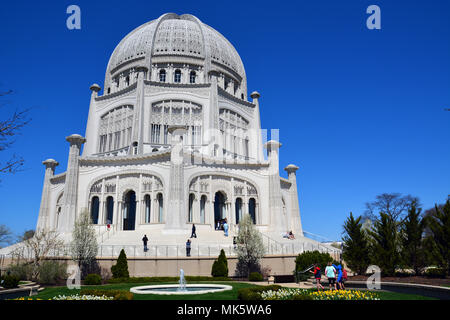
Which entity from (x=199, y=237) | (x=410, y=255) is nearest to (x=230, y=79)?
(x=199, y=237)

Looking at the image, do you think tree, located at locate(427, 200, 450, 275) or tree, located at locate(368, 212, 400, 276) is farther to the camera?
tree, located at locate(368, 212, 400, 276)

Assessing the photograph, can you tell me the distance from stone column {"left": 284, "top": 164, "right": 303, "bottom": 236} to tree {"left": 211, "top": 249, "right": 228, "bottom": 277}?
763 inches

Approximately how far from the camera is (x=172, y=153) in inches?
1205

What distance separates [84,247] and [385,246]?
18.6 meters

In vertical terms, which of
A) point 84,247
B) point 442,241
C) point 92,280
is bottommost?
point 92,280

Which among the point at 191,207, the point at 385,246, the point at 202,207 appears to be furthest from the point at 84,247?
the point at 385,246

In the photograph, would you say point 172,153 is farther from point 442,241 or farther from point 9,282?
point 442,241

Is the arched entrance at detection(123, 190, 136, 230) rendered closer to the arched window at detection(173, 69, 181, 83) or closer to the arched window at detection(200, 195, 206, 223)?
the arched window at detection(200, 195, 206, 223)

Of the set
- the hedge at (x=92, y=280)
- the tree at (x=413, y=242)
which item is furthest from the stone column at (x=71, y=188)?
the tree at (x=413, y=242)

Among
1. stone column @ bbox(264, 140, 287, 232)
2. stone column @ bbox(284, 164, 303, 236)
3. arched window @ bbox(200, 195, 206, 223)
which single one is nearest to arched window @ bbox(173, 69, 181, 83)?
stone column @ bbox(264, 140, 287, 232)

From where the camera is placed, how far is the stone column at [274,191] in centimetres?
3412

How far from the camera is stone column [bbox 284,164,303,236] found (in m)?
40.0

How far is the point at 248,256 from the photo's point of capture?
2319 cm
